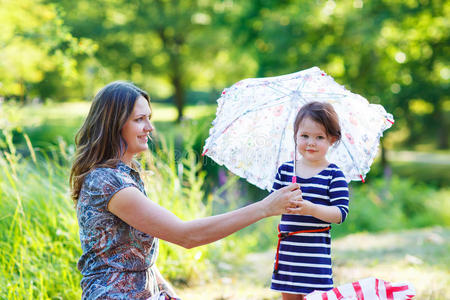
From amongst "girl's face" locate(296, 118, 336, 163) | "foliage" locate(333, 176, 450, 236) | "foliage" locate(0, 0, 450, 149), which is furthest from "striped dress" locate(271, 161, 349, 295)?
"foliage" locate(0, 0, 450, 149)

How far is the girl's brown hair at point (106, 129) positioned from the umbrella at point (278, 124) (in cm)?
69

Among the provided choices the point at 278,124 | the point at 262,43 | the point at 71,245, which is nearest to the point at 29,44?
the point at 262,43

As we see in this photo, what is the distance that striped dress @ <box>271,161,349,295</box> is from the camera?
96.0 inches

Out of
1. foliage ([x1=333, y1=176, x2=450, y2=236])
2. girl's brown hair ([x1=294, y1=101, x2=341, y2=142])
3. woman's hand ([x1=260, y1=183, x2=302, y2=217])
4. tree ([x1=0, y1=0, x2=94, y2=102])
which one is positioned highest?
tree ([x1=0, y1=0, x2=94, y2=102])

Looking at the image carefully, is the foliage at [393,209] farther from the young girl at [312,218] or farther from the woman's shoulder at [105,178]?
the woman's shoulder at [105,178]

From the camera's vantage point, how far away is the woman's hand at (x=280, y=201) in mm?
1973

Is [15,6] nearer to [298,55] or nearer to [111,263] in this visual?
[298,55]

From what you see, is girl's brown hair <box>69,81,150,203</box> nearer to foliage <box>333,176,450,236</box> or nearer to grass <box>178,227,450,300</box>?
grass <box>178,227,450,300</box>

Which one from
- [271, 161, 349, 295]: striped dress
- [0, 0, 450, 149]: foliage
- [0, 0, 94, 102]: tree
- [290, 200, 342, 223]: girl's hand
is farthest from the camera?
[0, 0, 450, 149]: foliage

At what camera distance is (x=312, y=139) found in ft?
8.08

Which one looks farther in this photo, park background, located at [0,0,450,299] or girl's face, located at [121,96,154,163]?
park background, located at [0,0,450,299]

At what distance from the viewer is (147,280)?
6.90 feet

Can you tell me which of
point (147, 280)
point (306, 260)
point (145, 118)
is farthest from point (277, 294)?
point (145, 118)

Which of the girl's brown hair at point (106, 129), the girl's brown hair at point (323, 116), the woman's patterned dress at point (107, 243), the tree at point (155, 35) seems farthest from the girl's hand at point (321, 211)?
the tree at point (155, 35)
